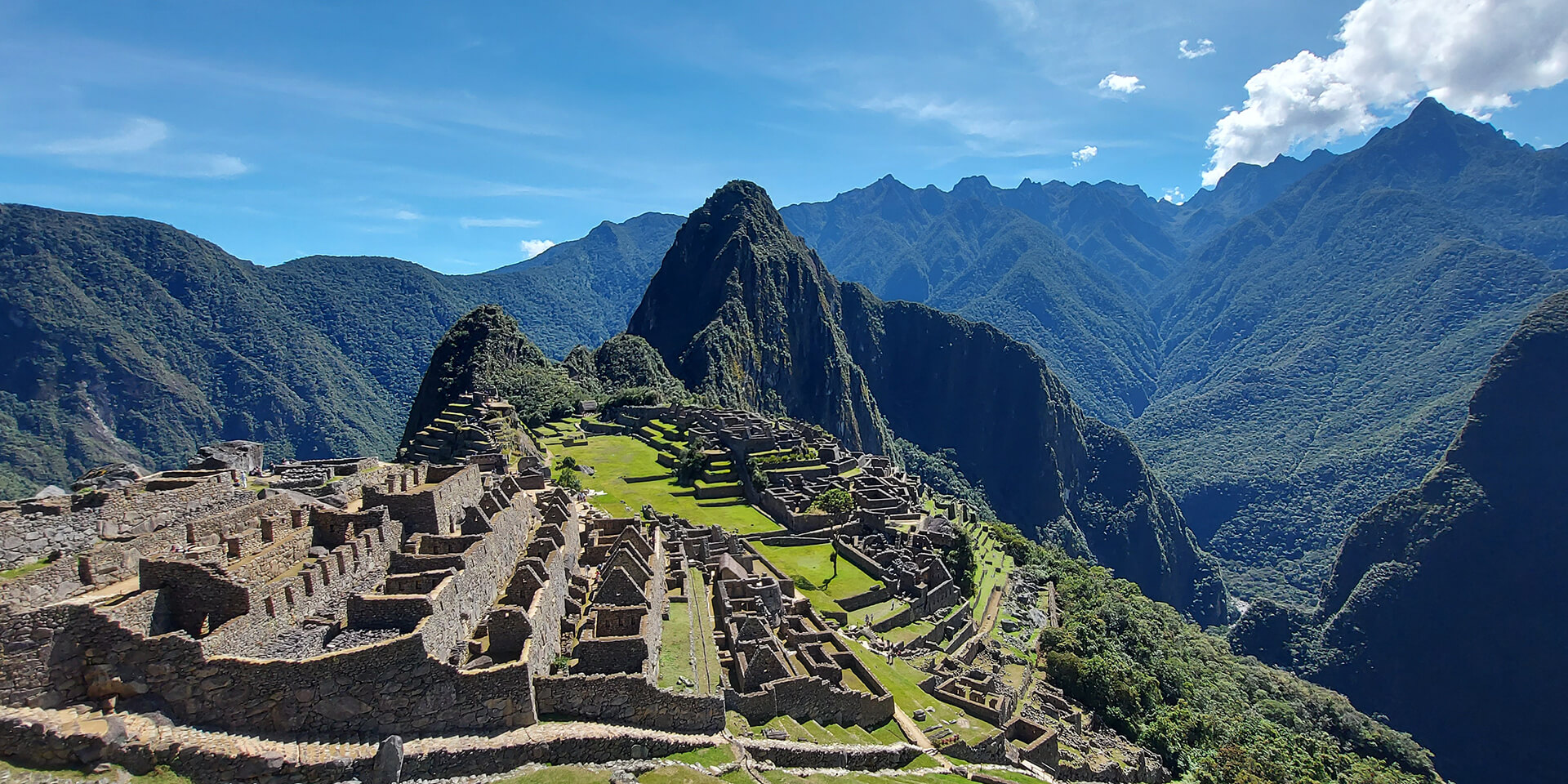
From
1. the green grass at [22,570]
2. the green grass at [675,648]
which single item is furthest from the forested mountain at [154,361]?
the green grass at [675,648]

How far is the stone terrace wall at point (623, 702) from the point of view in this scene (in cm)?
1552

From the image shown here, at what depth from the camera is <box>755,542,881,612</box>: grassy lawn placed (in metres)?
39.7

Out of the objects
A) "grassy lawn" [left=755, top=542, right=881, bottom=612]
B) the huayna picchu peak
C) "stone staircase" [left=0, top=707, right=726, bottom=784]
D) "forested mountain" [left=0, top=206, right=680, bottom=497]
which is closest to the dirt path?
the huayna picchu peak

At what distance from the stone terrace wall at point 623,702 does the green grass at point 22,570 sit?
996 cm

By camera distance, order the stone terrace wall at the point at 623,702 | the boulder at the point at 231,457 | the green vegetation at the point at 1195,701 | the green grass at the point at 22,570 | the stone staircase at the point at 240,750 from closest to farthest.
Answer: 1. the stone staircase at the point at 240,750
2. the green grass at the point at 22,570
3. the stone terrace wall at the point at 623,702
4. the boulder at the point at 231,457
5. the green vegetation at the point at 1195,701

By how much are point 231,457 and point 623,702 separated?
87.1ft

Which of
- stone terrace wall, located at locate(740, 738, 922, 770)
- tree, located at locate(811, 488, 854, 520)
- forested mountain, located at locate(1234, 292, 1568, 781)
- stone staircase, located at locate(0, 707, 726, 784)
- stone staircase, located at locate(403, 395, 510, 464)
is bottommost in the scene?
forested mountain, located at locate(1234, 292, 1568, 781)

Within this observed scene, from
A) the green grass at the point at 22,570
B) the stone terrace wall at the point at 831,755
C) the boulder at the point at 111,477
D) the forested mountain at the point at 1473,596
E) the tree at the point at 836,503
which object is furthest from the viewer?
the forested mountain at the point at 1473,596

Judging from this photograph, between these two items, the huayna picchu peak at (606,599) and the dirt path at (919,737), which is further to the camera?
the dirt path at (919,737)

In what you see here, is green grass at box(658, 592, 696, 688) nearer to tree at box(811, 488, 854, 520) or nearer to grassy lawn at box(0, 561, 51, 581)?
grassy lawn at box(0, 561, 51, 581)

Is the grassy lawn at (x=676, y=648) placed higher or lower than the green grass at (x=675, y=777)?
higher

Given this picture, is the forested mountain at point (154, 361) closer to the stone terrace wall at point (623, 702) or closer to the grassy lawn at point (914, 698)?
the grassy lawn at point (914, 698)

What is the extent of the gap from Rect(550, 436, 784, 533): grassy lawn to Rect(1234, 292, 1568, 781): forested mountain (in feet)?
328

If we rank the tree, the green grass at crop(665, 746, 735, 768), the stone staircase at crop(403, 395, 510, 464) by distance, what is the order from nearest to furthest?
the green grass at crop(665, 746, 735, 768)
the stone staircase at crop(403, 395, 510, 464)
the tree
